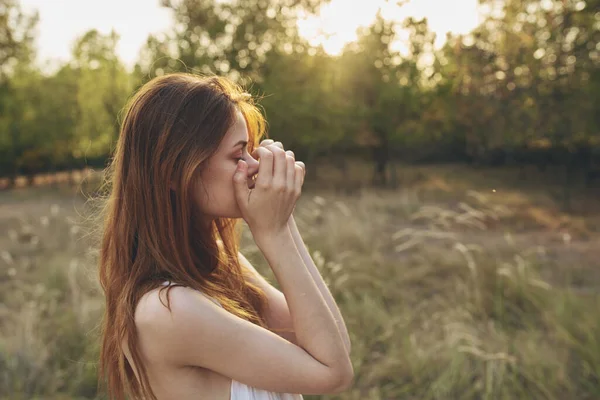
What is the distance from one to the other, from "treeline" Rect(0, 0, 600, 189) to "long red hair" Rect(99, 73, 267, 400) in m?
5.28

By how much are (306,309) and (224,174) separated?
1.24 ft

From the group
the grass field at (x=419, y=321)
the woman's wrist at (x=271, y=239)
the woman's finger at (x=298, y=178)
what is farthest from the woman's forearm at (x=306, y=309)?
the grass field at (x=419, y=321)

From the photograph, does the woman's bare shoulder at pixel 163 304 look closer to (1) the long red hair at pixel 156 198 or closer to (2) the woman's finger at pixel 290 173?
(1) the long red hair at pixel 156 198

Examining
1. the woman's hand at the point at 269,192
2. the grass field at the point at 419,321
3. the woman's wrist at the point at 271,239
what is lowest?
the grass field at the point at 419,321

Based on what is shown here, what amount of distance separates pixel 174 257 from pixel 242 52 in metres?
19.1

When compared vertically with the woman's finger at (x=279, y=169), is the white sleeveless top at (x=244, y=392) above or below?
below

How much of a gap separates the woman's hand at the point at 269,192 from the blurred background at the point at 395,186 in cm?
66

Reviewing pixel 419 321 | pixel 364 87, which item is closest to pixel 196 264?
pixel 419 321

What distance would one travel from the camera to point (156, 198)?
1.34m

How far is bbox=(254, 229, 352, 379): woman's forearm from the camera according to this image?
1.30m

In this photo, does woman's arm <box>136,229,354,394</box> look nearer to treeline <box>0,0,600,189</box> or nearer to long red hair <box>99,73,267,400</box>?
long red hair <box>99,73,267,400</box>

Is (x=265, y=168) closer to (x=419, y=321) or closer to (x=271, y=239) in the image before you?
(x=271, y=239)

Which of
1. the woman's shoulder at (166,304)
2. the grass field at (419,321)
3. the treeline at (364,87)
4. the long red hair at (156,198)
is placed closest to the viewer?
the woman's shoulder at (166,304)

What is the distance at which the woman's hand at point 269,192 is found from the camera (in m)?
1.33
